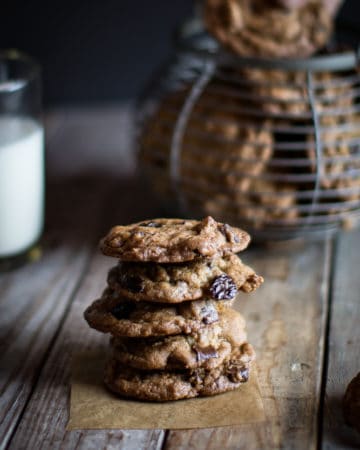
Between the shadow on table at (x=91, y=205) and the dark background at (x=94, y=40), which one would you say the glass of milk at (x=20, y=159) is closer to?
the shadow on table at (x=91, y=205)

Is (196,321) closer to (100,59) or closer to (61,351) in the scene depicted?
(61,351)

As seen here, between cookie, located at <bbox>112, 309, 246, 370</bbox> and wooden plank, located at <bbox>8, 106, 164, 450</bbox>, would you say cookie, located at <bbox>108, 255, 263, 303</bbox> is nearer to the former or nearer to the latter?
cookie, located at <bbox>112, 309, 246, 370</bbox>

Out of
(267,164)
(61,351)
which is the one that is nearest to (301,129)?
(267,164)

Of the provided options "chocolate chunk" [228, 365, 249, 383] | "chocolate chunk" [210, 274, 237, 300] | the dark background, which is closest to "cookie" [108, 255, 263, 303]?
"chocolate chunk" [210, 274, 237, 300]

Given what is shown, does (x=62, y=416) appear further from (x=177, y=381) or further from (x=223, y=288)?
(x=223, y=288)

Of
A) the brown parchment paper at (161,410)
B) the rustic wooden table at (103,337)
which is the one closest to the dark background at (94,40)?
the rustic wooden table at (103,337)
